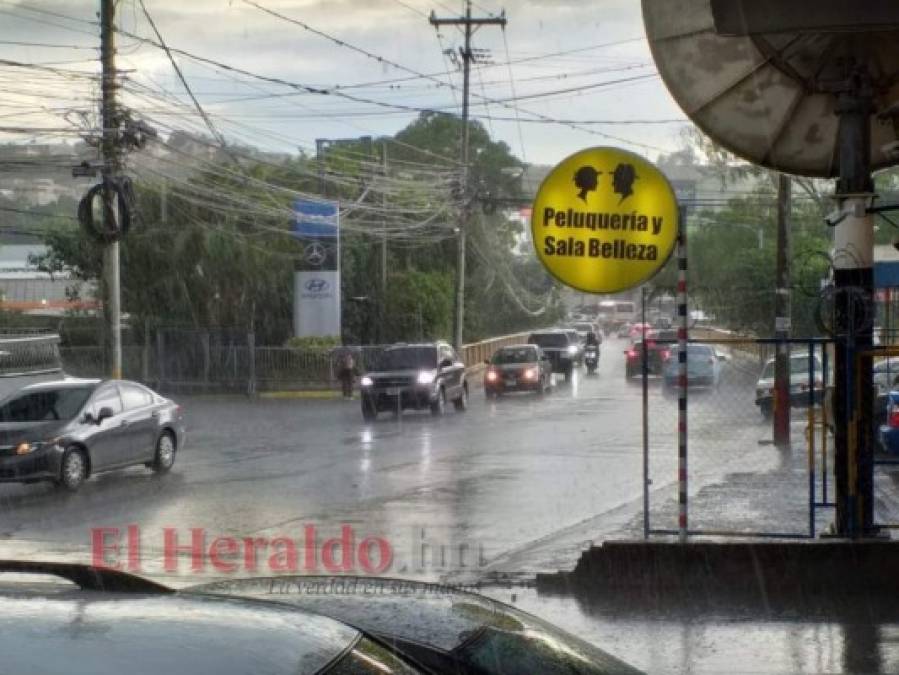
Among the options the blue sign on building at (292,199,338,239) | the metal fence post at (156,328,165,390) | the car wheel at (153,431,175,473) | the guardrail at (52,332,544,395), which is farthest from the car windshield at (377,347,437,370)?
the metal fence post at (156,328,165,390)

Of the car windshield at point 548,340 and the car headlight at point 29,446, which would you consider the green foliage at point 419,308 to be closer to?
the car windshield at point 548,340

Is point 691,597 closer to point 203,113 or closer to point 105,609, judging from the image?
point 105,609

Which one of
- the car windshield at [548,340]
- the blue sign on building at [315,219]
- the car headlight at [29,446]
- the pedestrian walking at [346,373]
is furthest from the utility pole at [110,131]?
the car windshield at [548,340]

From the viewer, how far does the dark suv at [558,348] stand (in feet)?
157

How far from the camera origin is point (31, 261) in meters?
51.2

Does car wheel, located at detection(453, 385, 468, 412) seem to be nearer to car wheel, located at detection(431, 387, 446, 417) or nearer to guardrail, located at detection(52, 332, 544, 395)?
car wheel, located at detection(431, 387, 446, 417)

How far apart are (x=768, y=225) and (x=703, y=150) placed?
10.2 metres

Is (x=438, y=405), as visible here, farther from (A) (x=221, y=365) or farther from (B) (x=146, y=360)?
(B) (x=146, y=360)

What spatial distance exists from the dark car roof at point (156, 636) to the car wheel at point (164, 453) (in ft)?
60.2

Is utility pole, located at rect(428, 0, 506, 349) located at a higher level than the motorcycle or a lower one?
higher

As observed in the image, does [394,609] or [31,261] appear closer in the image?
[394,609]

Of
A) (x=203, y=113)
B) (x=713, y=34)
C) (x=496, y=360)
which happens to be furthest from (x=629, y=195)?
(x=496, y=360)

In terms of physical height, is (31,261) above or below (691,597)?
above

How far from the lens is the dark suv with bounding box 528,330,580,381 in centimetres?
4788
